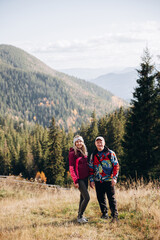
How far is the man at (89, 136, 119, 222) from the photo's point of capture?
4902mm

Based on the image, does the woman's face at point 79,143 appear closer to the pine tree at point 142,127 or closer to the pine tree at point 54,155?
the pine tree at point 142,127

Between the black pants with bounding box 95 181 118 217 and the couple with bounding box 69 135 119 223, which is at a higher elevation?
the couple with bounding box 69 135 119 223

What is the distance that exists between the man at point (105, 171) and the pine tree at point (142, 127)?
983cm

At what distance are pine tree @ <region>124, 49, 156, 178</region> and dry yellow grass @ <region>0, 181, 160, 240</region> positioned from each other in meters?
8.47

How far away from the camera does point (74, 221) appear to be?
511 cm

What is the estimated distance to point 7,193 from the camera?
30.7 feet

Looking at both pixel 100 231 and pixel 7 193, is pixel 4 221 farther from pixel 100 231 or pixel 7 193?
pixel 7 193

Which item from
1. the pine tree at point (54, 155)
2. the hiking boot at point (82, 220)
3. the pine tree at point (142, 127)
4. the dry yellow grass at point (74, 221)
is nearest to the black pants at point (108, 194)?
the dry yellow grass at point (74, 221)

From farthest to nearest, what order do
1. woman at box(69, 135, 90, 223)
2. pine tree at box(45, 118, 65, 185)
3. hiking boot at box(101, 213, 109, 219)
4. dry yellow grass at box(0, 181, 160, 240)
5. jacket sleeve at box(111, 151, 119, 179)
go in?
pine tree at box(45, 118, 65, 185) → hiking boot at box(101, 213, 109, 219) → woman at box(69, 135, 90, 223) → jacket sleeve at box(111, 151, 119, 179) → dry yellow grass at box(0, 181, 160, 240)

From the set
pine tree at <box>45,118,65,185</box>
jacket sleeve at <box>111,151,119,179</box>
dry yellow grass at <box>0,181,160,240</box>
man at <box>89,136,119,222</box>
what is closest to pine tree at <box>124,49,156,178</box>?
dry yellow grass at <box>0,181,160,240</box>

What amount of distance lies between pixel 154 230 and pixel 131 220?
62 cm

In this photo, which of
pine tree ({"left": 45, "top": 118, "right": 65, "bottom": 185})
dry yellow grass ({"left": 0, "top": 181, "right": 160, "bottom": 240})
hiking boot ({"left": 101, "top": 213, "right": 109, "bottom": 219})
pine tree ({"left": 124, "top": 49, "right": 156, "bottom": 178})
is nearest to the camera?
dry yellow grass ({"left": 0, "top": 181, "right": 160, "bottom": 240})

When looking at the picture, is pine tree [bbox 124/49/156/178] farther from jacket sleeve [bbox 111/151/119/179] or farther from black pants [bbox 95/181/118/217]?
jacket sleeve [bbox 111/151/119/179]

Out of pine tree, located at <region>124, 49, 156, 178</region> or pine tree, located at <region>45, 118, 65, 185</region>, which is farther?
pine tree, located at <region>45, 118, 65, 185</region>
